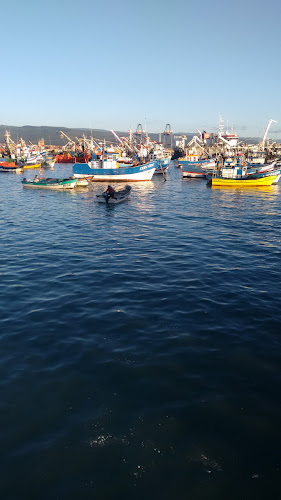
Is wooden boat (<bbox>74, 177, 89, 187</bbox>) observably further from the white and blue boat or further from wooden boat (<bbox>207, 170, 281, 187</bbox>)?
wooden boat (<bbox>207, 170, 281, 187</bbox>)

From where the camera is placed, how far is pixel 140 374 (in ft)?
26.3

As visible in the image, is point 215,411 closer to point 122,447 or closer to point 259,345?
point 122,447

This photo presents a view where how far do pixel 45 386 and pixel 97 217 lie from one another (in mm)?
22894

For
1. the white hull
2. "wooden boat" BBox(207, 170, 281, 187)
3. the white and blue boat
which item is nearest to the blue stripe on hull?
the white and blue boat

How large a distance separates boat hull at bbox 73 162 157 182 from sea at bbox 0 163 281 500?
40272mm

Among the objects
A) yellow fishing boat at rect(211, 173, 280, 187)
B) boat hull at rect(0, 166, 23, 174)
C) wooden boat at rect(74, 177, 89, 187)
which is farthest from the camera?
boat hull at rect(0, 166, 23, 174)

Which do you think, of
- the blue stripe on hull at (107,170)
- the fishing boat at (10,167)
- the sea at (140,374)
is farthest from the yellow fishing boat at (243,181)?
the fishing boat at (10,167)

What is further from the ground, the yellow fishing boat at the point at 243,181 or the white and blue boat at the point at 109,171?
the white and blue boat at the point at 109,171

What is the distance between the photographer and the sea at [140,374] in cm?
549

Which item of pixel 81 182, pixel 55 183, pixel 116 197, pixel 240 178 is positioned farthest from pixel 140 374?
pixel 81 182

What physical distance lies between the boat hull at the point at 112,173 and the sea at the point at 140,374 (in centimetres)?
4027

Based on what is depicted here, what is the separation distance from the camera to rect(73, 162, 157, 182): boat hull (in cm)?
5631

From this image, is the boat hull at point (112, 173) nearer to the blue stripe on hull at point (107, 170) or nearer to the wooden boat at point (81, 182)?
the blue stripe on hull at point (107, 170)

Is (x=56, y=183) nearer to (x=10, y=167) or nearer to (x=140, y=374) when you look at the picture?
(x=140, y=374)
